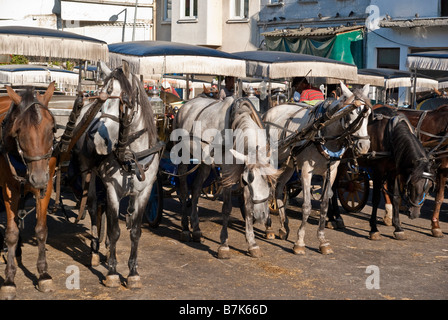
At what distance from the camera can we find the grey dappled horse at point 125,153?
6.47 meters

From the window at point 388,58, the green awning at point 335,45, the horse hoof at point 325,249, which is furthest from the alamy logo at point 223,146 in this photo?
the window at point 388,58

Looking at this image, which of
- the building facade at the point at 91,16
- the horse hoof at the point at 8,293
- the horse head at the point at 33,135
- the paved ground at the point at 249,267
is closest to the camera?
the horse head at the point at 33,135

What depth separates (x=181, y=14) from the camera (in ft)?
96.9

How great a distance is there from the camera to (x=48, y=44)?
819cm

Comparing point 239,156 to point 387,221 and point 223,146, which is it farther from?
point 387,221

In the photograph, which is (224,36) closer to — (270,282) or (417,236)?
(417,236)

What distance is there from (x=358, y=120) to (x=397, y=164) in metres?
1.48

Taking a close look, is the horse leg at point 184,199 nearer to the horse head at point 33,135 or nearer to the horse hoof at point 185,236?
the horse hoof at point 185,236

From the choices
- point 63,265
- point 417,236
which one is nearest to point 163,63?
point 63,265

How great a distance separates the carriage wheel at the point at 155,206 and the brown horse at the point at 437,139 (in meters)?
3.74

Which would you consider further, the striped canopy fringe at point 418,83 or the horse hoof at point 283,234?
the striped canopy fringe at point 418,83

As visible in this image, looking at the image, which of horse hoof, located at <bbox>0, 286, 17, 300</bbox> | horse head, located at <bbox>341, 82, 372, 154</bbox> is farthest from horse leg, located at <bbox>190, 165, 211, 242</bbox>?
horse hoof, located at <bbox>0, 286, 17, 300</bbox>

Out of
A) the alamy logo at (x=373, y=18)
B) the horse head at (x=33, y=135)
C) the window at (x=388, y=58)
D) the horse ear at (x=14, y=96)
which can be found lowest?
the horse head at (x=33, y=135)

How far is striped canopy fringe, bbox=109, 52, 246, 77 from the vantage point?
357 inches
